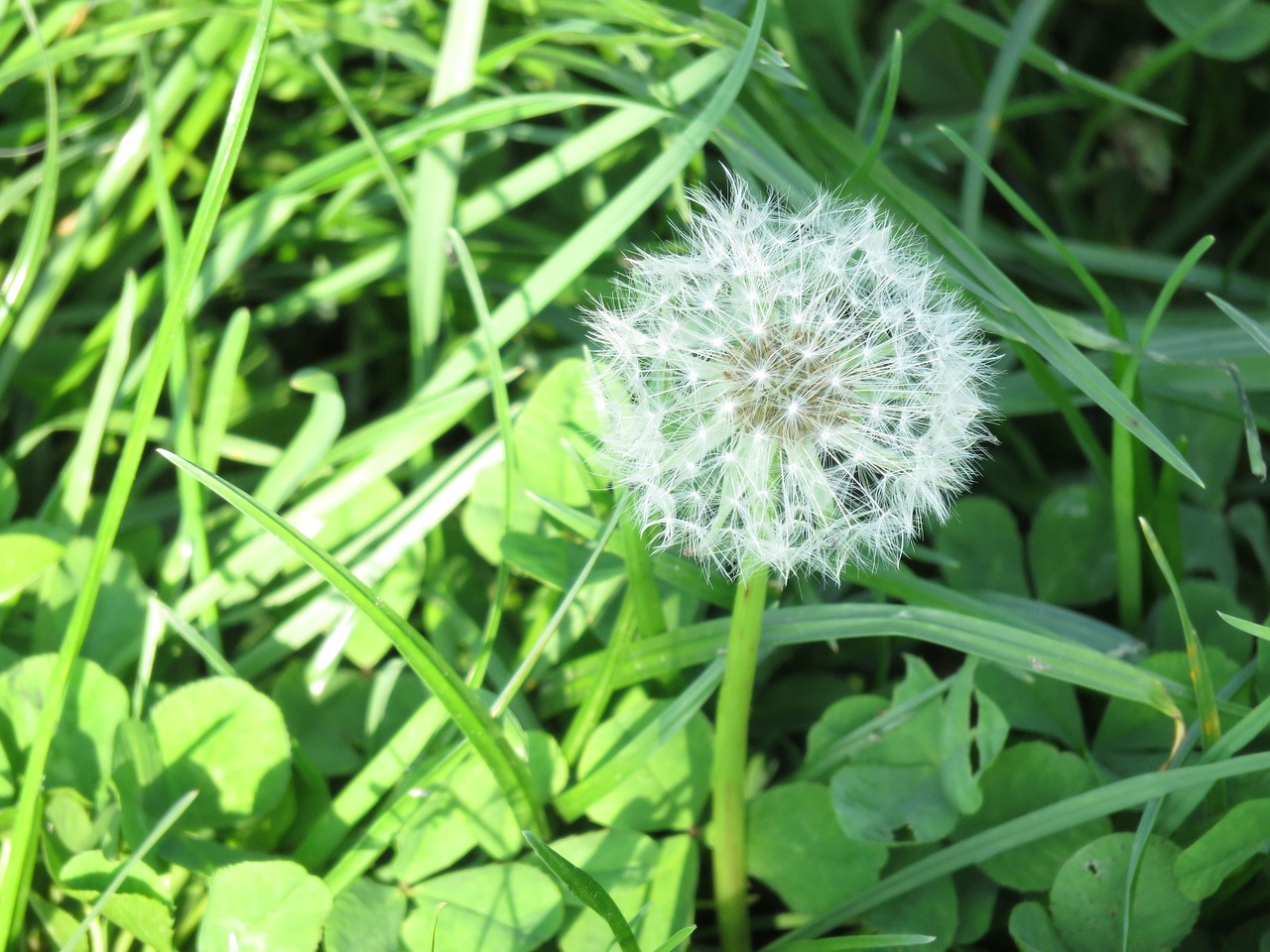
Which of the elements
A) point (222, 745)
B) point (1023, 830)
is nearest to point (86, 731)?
point (222, 745)

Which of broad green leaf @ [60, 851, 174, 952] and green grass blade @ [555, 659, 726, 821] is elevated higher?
green grass blade @ [555, 659, 726, 821]

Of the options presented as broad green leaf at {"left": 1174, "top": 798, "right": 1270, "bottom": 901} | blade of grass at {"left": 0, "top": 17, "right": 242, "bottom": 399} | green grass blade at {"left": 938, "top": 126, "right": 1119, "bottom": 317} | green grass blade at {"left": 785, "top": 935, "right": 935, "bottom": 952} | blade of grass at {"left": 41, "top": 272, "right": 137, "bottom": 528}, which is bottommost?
green grass blade at {"left": 785, "top": 935, "right": 935, "bottom": 952}

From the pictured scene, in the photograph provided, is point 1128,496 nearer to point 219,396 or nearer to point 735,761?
point 735,761

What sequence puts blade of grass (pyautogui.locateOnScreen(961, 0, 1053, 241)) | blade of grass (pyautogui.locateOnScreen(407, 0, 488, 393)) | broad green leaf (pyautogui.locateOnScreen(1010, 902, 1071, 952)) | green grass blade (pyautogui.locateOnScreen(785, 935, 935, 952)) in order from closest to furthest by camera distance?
green grass blade (pyautogui.locateOnScreen(785, 935, 935, 952)), broad green leaf (pyautogui.locateOnScreen(1010, 902, 1071, 952)), blade of grass (pyautogui.locateOnScreen(407, 0, 488, 393)), blade of grass (pyautogui.locateOnScreen(961, 0, 1053, 241))

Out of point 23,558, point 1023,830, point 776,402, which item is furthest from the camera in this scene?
point 23,558

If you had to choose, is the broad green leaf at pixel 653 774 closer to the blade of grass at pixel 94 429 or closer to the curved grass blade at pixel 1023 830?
the curved grass blade at pixel 1023 830

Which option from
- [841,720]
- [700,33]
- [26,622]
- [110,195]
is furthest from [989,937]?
[110,195]

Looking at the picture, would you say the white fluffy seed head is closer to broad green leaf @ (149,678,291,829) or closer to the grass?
the grass

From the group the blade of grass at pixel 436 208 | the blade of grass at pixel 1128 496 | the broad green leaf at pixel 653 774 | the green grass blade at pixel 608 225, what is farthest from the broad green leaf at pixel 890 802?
the blade of grass at pixel 436 208

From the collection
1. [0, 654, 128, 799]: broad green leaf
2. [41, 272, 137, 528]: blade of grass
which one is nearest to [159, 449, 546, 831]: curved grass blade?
[0, 654, 128, 799]: broad green leaf
